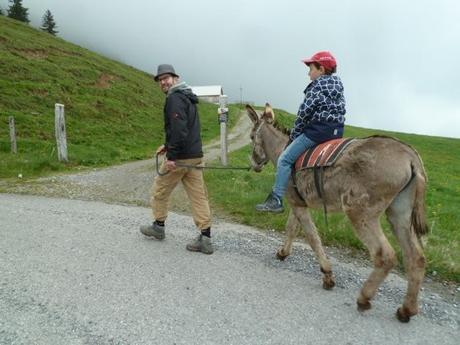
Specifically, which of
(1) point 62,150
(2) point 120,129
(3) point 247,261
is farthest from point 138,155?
(3) point 247,261

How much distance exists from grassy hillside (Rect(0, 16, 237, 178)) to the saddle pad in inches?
364

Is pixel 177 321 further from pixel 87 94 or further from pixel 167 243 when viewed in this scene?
pixel 87 94

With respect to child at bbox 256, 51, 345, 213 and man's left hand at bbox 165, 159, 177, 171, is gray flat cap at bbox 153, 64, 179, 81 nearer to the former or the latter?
man's left hand at bbox 165, 159, 177, 171

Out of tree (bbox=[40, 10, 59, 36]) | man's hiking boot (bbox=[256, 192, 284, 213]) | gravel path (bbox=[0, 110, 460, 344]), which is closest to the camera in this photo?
gravel path (bbox=[0, 110, 460, 344])

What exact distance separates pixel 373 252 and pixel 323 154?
134cm

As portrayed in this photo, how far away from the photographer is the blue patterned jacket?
5078 mm

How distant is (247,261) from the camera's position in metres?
5.58

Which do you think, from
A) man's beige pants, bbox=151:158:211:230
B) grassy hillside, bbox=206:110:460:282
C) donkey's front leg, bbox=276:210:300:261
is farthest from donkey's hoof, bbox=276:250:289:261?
grassy hillside, bbox=206:110:460:282

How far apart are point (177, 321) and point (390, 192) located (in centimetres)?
273

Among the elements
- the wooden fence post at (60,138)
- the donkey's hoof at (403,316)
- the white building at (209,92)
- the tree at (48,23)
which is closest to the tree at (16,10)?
the tree at (48,23)

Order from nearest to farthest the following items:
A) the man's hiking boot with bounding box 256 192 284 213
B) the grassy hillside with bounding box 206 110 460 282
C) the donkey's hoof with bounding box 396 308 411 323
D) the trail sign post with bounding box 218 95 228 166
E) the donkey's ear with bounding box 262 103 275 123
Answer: the donkey's hoof with bounding box 396 308 411 323 < the man's hiking boot with bounding box 256 192 284 213 < the grassy hillside with bounding box 206 110 460 282 < the donkey's ear with bounding box 262 103 275 123 < the trail sign post with bounding box 218 95 228 166

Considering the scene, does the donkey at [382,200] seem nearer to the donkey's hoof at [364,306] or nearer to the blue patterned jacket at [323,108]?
the donkey's hoof at [364,306]

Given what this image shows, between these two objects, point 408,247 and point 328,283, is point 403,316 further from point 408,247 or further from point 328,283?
point 328,283

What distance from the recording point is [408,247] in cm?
450
